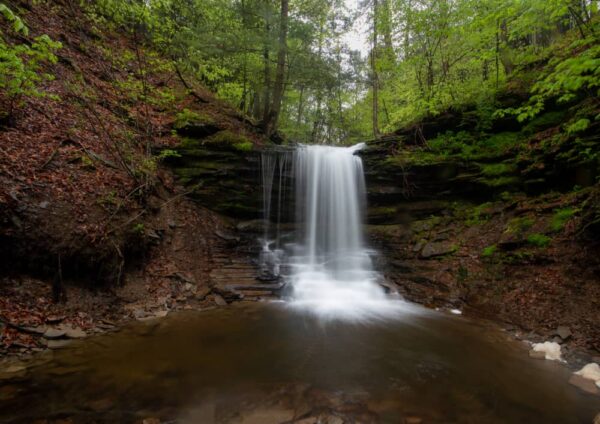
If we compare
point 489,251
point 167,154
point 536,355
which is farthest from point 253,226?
point 536,355

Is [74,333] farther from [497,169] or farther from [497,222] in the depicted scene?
[497,169]

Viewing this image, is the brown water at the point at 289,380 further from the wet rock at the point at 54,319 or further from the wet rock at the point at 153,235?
the wet rock at the point at 153,235

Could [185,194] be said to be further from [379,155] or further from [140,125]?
[379,155]

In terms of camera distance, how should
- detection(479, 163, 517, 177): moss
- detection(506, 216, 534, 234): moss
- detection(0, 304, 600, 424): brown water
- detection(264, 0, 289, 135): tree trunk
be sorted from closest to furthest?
detection(0, 304, 600, 424): brown water < detection(506, 216, 534, 234): moss < detection(479, 163, 517, 177): moss < detection(264, 0, 289, 135): tree trunk

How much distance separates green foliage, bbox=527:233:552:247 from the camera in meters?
6.57

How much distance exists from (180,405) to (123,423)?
54 cm

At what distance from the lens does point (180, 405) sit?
326 cm

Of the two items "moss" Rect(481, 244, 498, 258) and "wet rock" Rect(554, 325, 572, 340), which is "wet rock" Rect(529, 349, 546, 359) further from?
"moss" Rect(481, 244, 498, 258)

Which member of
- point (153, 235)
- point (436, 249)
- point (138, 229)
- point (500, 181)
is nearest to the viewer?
point (138, 229)

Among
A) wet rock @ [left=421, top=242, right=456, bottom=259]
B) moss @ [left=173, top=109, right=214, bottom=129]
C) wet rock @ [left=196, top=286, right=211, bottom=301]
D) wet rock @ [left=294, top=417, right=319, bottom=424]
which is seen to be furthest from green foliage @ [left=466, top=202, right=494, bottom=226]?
moss @ [left=173, top=109, right=214, bottom=129]

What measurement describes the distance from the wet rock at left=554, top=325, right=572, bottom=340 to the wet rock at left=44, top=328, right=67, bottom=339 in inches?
309

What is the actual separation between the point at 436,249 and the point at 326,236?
11.9 ft

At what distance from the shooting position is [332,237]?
10789 mm

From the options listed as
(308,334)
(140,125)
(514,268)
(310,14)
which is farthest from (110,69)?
→ (514,268)
